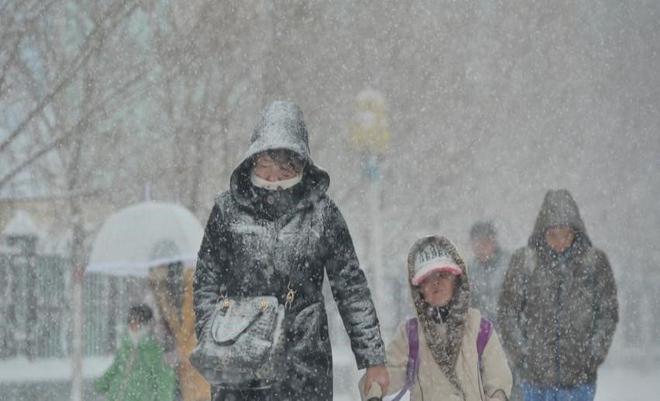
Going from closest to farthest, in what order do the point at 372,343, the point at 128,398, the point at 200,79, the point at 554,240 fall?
the point at 372,343
the point at 554,240
the point at 128,398
the point at 200,79

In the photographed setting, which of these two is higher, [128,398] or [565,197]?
[565,197]

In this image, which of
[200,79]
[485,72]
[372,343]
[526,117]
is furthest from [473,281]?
[526,117]

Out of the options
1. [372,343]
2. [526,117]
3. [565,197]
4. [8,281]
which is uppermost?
[526,117]

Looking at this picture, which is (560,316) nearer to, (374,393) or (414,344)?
(414,344)

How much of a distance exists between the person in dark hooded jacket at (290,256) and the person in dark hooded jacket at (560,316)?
2413 mm

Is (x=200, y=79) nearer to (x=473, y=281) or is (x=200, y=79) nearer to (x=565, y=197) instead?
(x=473, y=281)

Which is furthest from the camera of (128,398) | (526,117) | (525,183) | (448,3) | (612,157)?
(612,157)

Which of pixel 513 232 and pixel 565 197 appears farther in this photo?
pixel 513 232

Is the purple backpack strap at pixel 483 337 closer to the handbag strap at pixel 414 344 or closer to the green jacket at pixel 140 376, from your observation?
the handbag strap at pixel 414 344

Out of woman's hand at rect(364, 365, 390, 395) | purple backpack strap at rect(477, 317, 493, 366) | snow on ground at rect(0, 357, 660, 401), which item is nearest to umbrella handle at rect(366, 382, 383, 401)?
woman's hand at rect(364, 365, 390, 395)

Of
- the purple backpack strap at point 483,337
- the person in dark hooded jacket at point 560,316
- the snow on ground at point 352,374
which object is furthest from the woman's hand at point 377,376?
the snow on ground at point 352,374

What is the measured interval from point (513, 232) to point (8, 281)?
515 inches

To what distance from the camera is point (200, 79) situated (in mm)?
16875

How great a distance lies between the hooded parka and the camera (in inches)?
183
